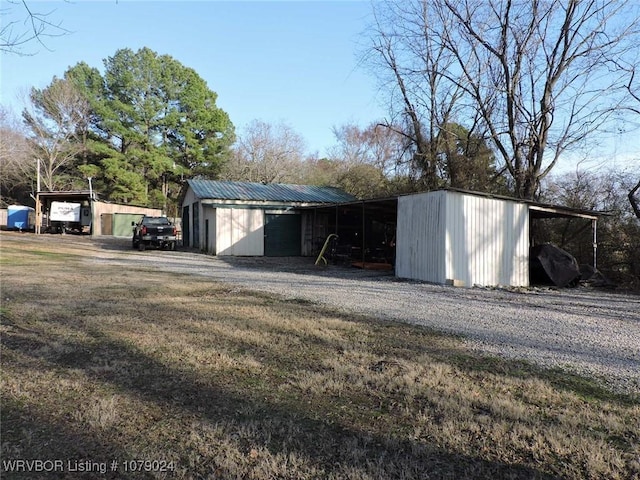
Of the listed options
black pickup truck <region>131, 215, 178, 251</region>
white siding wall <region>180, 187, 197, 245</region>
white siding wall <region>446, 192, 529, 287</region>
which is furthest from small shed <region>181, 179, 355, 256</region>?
white siding wall <region>446, 192, 529, 287</region>

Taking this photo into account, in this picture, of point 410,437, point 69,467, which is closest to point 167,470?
point 69,467

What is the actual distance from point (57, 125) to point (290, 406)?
46999 millimetres

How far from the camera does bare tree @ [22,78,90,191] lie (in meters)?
40.8

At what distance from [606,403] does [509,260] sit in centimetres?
1036

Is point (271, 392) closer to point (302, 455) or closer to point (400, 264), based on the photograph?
point (302, 455)

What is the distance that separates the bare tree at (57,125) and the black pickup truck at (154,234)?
24.0 meters

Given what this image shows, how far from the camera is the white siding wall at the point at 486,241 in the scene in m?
12.3

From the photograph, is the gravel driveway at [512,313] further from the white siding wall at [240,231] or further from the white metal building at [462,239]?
the white siding wall at [240,231]

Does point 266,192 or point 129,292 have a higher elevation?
point 266,192

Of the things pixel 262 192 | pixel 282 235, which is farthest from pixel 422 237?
pixel 262 192

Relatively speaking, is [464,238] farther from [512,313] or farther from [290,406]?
[290,406]

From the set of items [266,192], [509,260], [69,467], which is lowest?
[69,467]

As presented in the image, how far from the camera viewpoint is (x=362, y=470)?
2.61m

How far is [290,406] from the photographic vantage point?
351 cm
